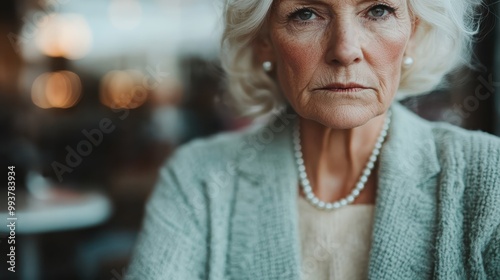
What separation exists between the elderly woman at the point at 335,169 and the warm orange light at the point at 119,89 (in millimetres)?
4214

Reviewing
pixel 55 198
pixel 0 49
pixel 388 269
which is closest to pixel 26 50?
pixel 0 49

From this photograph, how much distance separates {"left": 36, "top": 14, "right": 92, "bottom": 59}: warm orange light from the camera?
14.1 ft

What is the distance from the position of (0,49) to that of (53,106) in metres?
0.71

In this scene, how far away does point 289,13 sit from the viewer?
1.05 metres

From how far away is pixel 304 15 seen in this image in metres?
1.03

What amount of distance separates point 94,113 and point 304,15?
4569 mm

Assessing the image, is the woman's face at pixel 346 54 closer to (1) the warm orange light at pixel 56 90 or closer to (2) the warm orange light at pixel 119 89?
(1) the warm orange light at pixel 56 90

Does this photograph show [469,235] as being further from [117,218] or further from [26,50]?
[26,50]

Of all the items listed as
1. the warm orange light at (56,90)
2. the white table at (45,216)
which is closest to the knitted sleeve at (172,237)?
the white table at (45,216)

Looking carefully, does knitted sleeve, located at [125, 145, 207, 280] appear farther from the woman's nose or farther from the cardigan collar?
the woman's nose

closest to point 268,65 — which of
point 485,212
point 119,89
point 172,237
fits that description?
point 172,237

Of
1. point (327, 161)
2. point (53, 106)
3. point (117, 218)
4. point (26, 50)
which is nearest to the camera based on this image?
point (327, 161)

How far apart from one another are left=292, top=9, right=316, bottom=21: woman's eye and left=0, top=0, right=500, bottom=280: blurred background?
1966 mm

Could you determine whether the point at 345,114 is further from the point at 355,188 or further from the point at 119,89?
the point at 119,89
